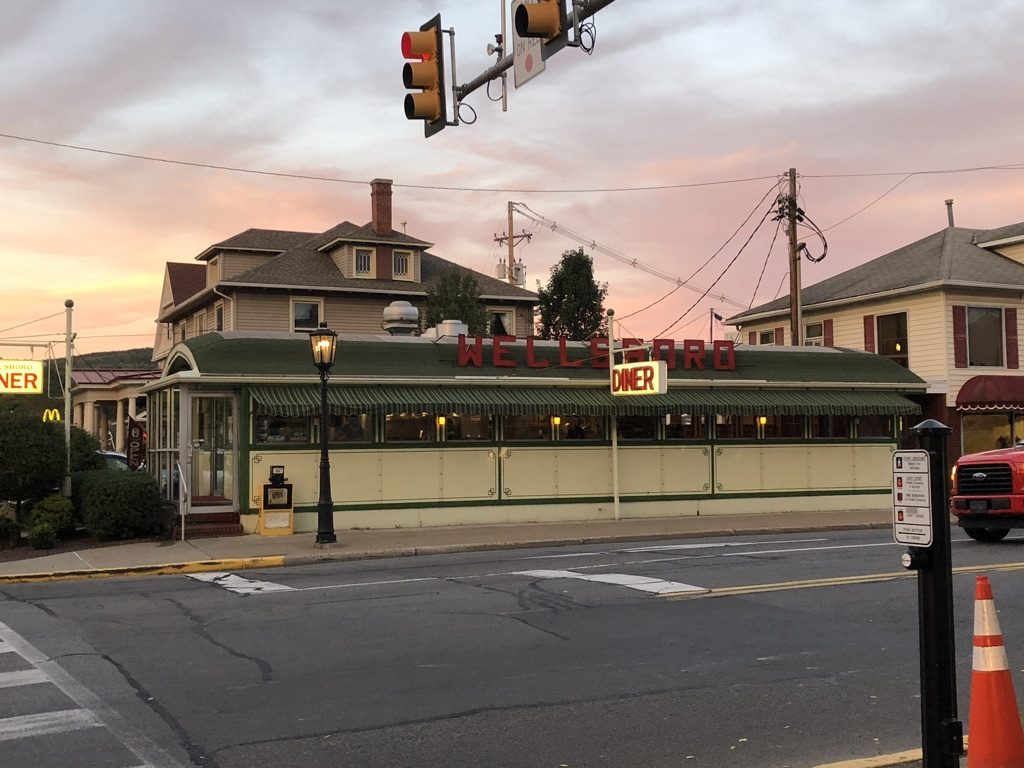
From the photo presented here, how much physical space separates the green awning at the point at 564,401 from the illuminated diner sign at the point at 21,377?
6.50 meters

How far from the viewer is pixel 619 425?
2412 centimetres

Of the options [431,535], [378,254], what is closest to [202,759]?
[431,535]

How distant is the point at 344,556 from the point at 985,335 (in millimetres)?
22085

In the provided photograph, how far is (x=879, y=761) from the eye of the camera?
5914mm

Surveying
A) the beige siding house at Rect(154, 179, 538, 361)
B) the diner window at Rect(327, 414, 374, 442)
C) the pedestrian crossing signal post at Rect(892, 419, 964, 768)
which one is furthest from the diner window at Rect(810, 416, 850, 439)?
the pedestrian crossing signal post at Rect(892, 419, 964, 768)

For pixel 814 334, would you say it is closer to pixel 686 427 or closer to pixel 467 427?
pixel 686 427

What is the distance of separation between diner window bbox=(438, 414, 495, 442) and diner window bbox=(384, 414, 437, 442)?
23 cm

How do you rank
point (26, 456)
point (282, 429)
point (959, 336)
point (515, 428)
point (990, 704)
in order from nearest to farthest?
1. point (990, 704)
2. point (26, 456)
3. point (282, 429)
4. point (515, 428)
5. point (959, 336)

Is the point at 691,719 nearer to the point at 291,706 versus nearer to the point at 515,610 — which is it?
the point at 291,706

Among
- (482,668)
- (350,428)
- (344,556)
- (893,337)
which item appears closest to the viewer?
(482,668)

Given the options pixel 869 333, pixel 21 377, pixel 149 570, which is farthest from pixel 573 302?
pixel 149 570

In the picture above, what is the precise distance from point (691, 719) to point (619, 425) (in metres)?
17.2

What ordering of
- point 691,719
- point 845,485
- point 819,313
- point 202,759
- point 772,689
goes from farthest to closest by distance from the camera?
point 819,313, point 845,485, point 772,689, point 691,719, point 202,759

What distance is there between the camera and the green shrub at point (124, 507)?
61.6 ft
